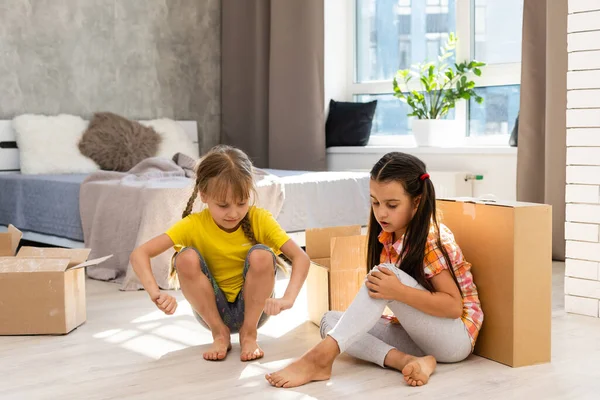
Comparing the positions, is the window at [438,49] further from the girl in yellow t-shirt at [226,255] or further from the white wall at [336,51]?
the girl in yellow t-shirt at [226,255]

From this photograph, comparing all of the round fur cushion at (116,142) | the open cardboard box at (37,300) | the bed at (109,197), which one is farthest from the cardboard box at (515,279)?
the round fur cushion at (116,142)

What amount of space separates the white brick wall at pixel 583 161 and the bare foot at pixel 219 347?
1242 mm

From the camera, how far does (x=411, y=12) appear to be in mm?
5270

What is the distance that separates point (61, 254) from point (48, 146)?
195cm

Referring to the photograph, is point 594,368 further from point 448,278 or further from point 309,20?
point 309,20

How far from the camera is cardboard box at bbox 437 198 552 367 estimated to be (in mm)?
2113

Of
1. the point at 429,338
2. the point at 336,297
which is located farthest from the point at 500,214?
the point at 336,297

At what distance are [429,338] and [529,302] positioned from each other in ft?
→ 0.96

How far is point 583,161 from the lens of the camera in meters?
2.74

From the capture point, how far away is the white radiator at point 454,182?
4551mm

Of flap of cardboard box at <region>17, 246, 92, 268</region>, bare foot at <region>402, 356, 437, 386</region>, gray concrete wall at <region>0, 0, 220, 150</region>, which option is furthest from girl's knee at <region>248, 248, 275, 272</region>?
gray concrete wall at <region>0, 0, 220, 150</region>

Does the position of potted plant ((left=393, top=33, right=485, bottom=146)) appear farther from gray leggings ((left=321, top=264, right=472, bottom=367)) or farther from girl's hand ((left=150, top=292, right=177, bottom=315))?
girl's hand ((left=150, top=292, right=177, bottom=315))

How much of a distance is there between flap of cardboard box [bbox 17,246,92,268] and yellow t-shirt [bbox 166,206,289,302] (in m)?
0.52

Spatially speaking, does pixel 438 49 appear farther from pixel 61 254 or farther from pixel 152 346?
pixel 152 346
